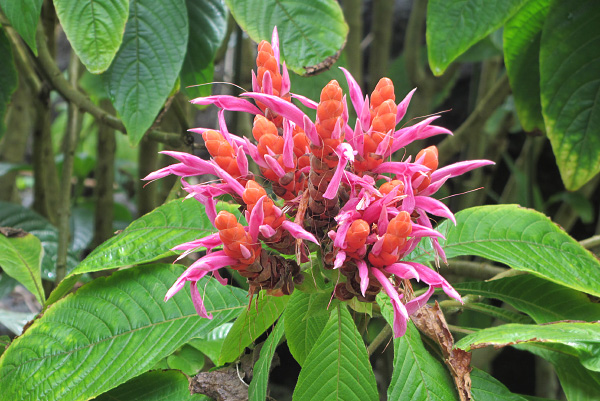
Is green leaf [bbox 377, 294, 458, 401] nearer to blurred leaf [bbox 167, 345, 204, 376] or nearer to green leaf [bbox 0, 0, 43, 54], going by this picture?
blurred leaf [bbox 167, 345, 204, 376]

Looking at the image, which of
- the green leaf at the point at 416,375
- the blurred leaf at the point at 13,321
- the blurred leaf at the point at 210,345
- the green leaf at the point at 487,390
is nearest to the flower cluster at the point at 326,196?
the green leaf at the point at 416,375

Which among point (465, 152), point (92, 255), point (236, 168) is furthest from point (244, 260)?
point (465, 152)

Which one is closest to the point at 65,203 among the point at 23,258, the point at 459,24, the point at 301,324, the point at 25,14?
the point at 23,258

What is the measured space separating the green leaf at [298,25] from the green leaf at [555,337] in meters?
0.49

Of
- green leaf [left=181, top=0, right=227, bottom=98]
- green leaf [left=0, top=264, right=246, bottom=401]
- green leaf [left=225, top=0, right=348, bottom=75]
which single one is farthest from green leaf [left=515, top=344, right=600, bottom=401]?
green leaf [left=181, top=0, right=227, bottom=98]

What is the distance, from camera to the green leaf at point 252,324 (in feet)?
2.28

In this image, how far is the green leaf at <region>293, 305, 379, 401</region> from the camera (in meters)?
0.60

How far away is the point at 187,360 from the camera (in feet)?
2.92

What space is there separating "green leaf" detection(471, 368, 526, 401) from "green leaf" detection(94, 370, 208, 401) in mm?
356

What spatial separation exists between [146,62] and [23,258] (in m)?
0.38

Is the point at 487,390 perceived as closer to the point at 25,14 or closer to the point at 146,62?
the point at 146,62

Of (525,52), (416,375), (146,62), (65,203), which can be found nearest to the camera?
(416,375)

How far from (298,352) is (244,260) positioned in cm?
26

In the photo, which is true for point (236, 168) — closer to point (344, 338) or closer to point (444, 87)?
point (344, 338)
